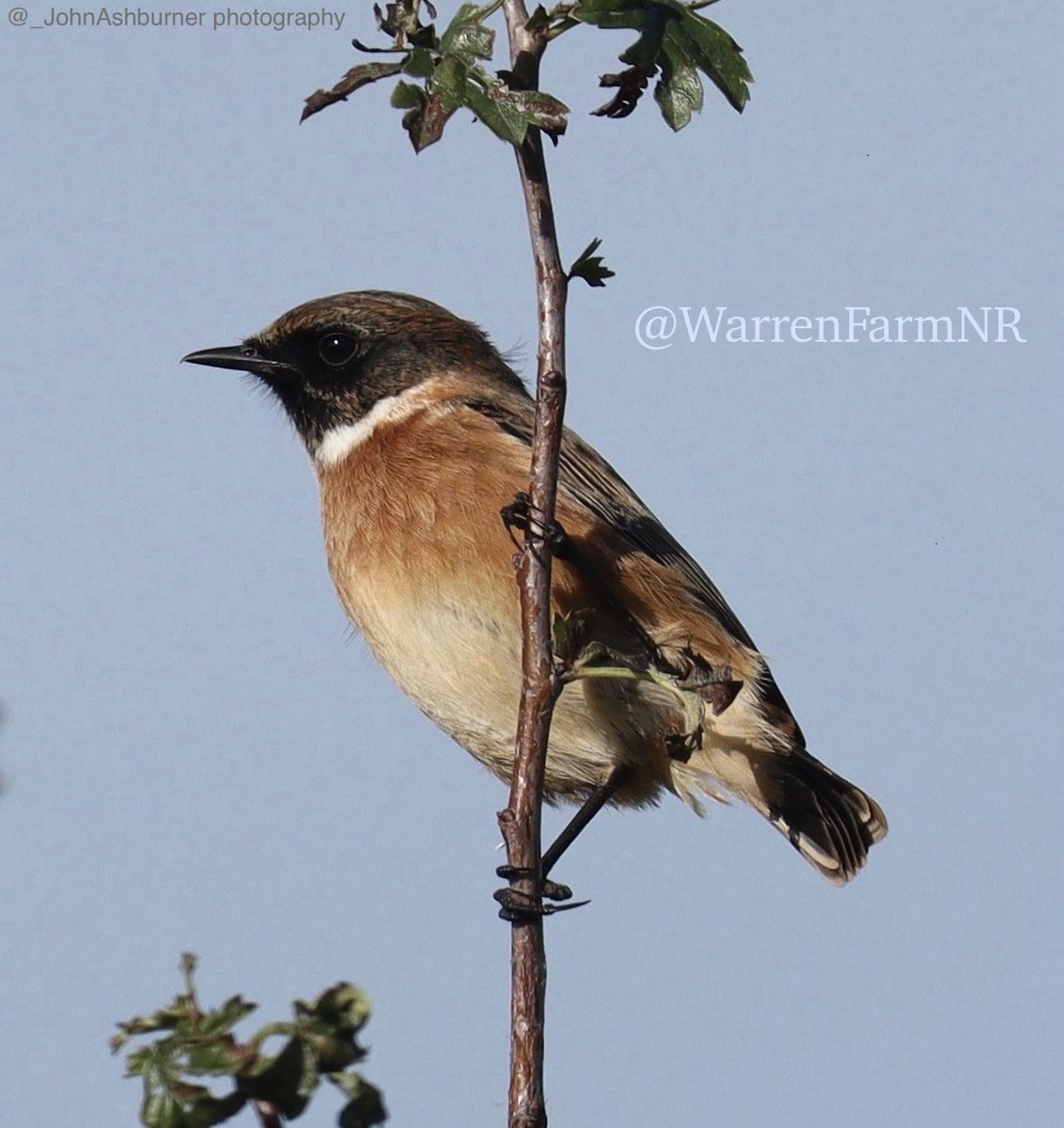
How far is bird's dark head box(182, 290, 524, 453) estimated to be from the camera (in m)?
6.79

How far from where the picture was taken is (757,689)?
6.38 m

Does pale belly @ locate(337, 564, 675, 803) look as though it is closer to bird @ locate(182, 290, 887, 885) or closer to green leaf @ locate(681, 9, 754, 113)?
bird @ locate(182, 290, 887, 885)

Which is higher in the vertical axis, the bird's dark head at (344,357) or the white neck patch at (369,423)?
the bird's dark head at (344,357)

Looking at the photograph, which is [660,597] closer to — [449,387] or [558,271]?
[449,387]

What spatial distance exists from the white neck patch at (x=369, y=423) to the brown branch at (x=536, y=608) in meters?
2.93

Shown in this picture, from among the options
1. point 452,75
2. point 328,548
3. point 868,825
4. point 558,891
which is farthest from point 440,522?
point 452,75

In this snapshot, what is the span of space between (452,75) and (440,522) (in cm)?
251

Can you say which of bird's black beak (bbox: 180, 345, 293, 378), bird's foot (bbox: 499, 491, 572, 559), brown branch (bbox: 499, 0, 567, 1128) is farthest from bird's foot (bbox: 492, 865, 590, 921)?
bird's black beak (bbox: 180, 345, 293, 378)

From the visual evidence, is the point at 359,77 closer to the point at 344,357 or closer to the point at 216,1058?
the point at 216,1058

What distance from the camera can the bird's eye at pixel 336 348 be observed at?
6.91 m

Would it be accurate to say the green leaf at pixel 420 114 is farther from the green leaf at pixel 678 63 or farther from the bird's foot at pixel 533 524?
the bird's foot at pixel 533 524

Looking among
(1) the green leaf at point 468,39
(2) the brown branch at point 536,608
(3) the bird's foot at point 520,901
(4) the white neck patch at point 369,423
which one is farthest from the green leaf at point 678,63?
(4) the white neck patch at point 369,423

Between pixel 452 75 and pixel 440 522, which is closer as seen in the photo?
pixel 452 75

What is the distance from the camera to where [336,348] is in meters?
6.93
